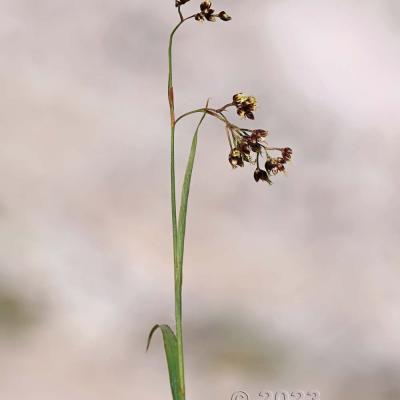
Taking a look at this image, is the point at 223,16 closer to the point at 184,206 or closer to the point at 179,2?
the point at 179,2

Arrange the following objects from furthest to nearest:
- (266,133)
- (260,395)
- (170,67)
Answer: (260,395) < (170,67) < (266,133)

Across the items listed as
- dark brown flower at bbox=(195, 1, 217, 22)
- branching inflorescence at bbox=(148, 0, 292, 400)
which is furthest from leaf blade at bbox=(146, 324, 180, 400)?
dark brown flower at bbox=(195, 1, 217, 22)

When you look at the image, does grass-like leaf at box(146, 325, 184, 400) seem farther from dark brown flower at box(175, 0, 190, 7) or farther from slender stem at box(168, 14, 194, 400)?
dark brown flower at box(175, 0, 190, 7)

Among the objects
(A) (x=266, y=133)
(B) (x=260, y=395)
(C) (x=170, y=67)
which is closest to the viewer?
(A) (x=266, y=133)

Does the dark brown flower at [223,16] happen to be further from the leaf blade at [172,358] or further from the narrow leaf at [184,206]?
the leaf blade at [172,358]

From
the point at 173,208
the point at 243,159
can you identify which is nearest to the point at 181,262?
the point at 173,208

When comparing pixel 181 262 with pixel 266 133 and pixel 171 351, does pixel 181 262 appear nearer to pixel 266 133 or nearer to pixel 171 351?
pixel 171 351

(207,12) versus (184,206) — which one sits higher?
(207,12)

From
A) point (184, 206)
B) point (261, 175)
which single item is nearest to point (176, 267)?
point (184, 206)
